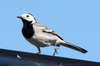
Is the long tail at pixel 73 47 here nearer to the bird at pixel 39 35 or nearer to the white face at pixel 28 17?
the bird at pixel 39 35

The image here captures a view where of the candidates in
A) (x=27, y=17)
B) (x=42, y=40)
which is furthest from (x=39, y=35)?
(x=27, y=17)

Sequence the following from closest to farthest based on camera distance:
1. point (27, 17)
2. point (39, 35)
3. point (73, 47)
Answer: point (39, 35)
point (73, 47)
point (27, 17)

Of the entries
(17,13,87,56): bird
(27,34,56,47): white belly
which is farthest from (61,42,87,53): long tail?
(27,34,56,47): white belly

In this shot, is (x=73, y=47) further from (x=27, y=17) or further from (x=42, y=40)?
(x=27, y=17)

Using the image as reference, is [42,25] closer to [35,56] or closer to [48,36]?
[48,36]

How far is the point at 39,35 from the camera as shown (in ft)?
25.5

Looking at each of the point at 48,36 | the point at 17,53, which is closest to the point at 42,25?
the point at 48,36

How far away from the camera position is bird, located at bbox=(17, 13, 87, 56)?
7684mm

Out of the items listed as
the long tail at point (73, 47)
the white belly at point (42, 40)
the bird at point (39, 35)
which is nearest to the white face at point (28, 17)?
the bird at point (39, 35)

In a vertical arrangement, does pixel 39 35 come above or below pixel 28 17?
below

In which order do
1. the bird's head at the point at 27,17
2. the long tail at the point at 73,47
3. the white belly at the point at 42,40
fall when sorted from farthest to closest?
the bird's head at the point at 27,17 → the long tail at the point at 73,47 → the white belly at the point at 42,40

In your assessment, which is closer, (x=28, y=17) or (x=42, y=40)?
(x=42, y=40)

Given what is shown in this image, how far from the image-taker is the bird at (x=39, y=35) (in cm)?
768

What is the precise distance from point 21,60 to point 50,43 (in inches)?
220
